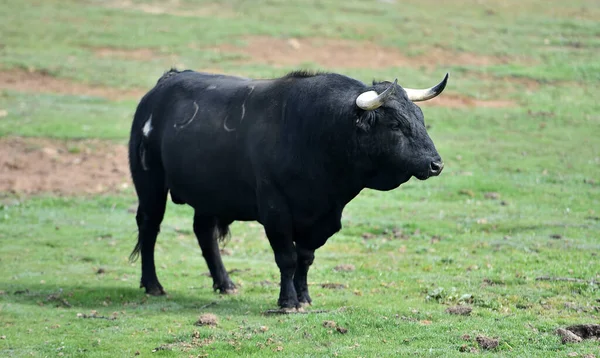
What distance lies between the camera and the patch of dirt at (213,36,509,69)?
31.4m

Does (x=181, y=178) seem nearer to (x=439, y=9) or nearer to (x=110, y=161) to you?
(x=110, y=161)

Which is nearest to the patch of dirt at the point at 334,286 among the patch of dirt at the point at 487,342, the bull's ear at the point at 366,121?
the bull's ear at the point at 366,121

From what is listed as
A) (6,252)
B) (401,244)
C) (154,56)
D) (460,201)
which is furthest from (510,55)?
(6,252)

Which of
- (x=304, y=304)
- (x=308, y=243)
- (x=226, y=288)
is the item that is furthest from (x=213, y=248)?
(x=304, y=304)

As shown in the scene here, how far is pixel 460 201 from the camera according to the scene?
18031mm

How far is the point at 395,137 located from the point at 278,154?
5.07 feet

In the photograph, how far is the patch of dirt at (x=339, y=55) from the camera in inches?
1236

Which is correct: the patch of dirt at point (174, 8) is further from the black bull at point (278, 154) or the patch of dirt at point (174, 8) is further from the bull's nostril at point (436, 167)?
the bull's nostril at point (436, 167)

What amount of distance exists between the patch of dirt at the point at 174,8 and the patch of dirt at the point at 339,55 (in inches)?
223

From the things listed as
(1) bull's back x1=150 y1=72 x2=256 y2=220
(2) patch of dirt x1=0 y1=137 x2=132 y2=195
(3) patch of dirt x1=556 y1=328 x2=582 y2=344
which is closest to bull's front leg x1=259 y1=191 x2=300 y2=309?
(1) bull's back x1=150 y1=72 x2=256 y2=220

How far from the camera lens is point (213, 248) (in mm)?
12867

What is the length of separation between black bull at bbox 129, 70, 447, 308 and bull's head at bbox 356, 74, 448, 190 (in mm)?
12

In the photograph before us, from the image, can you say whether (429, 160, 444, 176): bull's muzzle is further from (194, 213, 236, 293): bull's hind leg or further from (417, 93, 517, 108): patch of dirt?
(417, 93, 517, 108): patch of dirt

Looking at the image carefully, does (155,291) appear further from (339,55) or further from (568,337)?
(339,55)
